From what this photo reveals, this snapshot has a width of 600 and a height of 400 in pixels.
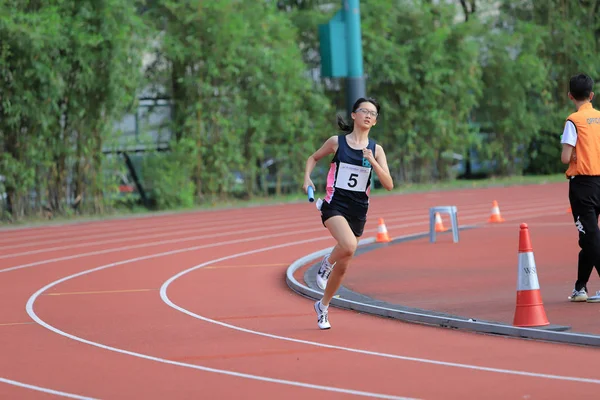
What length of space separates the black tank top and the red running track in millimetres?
1088

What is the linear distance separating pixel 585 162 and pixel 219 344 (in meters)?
3.64

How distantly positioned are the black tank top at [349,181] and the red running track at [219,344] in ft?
3.57

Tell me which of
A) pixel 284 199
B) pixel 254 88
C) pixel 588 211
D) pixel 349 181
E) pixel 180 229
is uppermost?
pixel 254 88

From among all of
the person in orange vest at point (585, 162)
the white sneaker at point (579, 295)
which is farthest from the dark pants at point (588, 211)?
the white sneaker at point (579, 295)

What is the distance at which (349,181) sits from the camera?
403 inches

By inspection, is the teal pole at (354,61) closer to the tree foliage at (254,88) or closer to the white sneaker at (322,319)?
the tree foliage at (254,88)

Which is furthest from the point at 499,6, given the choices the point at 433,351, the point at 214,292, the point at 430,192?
the point at 433,351

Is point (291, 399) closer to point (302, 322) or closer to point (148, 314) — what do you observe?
point (302, 322)

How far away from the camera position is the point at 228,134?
107 ft

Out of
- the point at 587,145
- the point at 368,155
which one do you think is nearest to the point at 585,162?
Result: the point at 587,145

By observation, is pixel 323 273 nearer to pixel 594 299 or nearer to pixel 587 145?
pixel 594 299

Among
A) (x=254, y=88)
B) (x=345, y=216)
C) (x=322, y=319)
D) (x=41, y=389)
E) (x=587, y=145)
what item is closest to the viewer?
(x=41, y=389)

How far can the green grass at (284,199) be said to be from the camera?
2789 cm

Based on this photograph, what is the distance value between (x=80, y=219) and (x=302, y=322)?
18.0 metres
